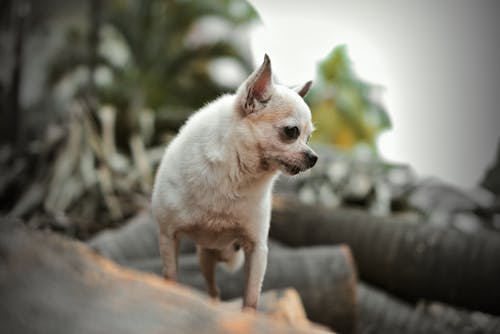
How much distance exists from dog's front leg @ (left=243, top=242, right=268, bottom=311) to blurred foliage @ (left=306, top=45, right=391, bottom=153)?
7058mm

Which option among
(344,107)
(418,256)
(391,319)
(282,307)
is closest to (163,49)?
(344,107)

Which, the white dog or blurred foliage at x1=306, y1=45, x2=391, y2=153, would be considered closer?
the white dog

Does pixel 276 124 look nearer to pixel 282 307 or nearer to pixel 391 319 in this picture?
pixel 282 307

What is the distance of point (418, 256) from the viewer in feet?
17.8

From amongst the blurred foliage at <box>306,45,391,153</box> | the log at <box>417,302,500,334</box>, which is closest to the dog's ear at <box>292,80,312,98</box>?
the log at <box>417,302,500,334</box>

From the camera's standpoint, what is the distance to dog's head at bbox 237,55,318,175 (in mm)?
2555

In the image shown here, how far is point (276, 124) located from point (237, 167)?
283 millimetres

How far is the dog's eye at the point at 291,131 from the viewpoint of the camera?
Result: 2567 mm

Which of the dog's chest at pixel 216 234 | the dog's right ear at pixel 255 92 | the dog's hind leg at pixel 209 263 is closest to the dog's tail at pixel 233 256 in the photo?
the dog's hind leg at pixel 209 263

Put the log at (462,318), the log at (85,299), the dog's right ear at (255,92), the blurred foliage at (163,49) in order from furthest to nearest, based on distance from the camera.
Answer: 1. the blurred foliage at (163,49)
2. the log at (462,318)
3. the dog's right ear at (255,92)
4. the log at (85,299)

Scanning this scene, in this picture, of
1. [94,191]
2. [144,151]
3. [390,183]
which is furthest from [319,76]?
[94,191]

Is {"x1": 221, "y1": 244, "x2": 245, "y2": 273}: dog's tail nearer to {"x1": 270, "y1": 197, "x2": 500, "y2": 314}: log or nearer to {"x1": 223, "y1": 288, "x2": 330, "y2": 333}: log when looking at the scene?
{"x1": 223, "y1": 288, "x2": 330, "y2": 333}: log

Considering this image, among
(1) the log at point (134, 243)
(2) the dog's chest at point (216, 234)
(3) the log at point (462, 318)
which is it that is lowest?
(3) the log at point (462, 318)

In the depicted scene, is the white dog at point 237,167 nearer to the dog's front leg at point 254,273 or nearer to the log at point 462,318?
the dog's front leg at point 254,273
